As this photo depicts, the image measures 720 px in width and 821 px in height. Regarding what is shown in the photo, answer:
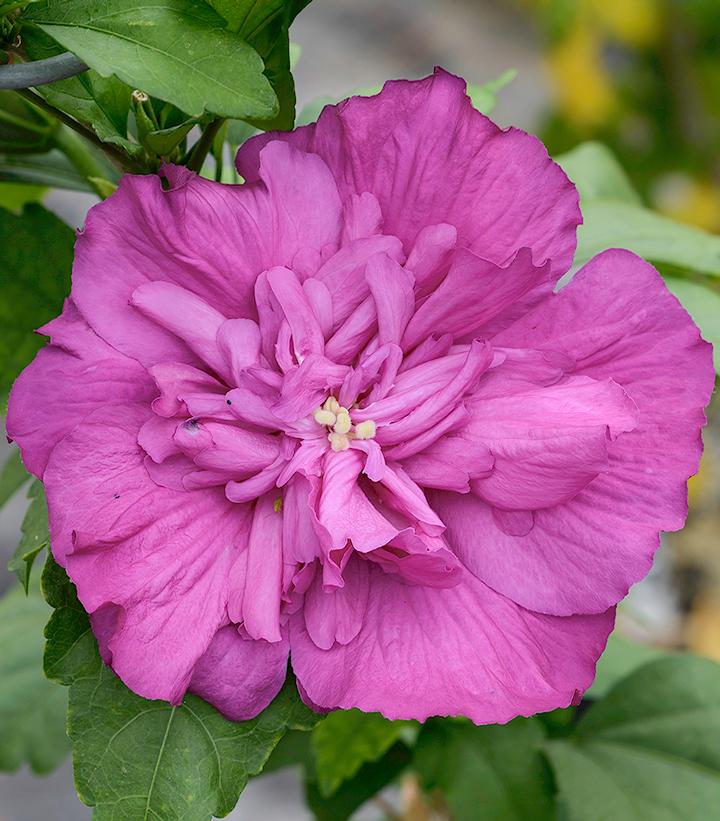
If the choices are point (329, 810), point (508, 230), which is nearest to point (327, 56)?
point (329, 810)

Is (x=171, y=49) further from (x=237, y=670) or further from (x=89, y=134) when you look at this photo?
(x=237, y=670)

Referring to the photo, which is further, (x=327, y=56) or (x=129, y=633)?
(x=327, y=56)

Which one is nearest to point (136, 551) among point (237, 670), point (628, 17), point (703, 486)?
point (237, 670)

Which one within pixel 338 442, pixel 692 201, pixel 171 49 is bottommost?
pixel 338 442

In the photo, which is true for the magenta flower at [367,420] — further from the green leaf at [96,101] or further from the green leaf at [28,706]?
the green leaf at [28,706]

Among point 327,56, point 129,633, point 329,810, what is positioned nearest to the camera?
point 129,633

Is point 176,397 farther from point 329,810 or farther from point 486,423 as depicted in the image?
point 329,810

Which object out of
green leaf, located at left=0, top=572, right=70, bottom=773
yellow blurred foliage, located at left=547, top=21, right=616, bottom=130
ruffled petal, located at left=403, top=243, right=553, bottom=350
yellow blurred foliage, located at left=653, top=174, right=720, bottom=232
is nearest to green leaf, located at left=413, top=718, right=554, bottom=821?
green leaf, located at left=0, top=572, right=70, bottom=773
